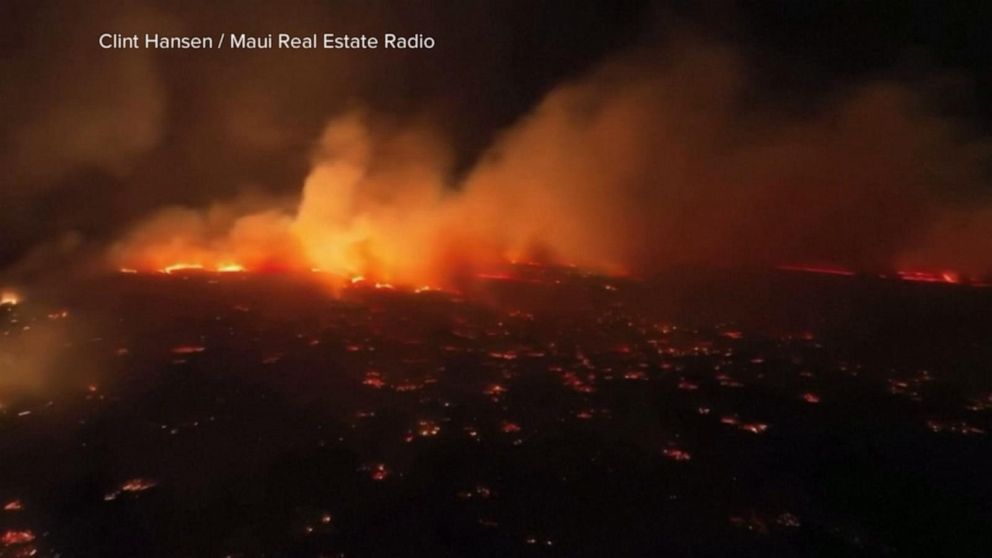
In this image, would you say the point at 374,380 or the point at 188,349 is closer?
the point at 374,380

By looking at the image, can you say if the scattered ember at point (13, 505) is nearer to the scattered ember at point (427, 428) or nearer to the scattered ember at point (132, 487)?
the scattered ember at point (132, 487)

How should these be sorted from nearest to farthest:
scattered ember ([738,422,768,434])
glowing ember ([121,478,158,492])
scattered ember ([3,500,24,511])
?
scattered ember ([3,500,24,511])
glowing ember ([121,478,158,492])
scattered ember ([738,422,768,434])

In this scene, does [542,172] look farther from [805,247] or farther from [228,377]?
[228,377]

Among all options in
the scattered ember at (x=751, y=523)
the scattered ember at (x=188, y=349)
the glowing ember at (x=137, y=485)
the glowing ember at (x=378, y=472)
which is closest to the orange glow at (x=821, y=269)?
the scattered ember at (x=751, y=523)

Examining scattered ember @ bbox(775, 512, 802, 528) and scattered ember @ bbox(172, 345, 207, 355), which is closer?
scattered ember @ bbox(775, 512, 802, 528)

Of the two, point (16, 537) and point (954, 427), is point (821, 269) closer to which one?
point (954, 427)

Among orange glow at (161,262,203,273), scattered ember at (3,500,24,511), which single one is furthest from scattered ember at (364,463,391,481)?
orange glow at (161,262,203,273)

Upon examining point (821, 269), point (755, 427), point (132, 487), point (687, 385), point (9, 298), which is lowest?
point (132, 487)

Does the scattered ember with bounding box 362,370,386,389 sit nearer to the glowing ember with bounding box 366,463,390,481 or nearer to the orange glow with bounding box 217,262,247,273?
the glowing ember with bounding box 366,463,390,481

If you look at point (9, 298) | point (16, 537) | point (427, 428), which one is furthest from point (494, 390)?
point (9, 298)
